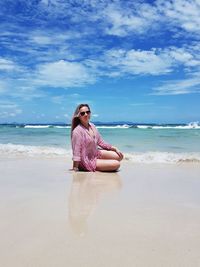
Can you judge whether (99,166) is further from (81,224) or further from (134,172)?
(81,224)

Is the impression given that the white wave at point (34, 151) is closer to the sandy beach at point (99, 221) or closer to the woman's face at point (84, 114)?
the woman's face at point (84, 114)

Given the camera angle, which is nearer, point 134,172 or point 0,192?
point 0,192

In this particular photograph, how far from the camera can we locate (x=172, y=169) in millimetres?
7418

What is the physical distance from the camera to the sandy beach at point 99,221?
255cm

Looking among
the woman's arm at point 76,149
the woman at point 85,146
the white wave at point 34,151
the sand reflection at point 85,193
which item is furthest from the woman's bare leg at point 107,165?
the white wave at point 34,151

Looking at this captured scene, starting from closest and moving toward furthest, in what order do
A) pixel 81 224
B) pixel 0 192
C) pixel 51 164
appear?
A: pixel 81 224 < pixel 0 192 < pixel 51 164

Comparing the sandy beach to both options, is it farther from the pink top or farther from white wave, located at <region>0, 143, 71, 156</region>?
white wave, located at <region>0, 143, 71, 156</region>

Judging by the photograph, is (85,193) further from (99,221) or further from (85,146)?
(85,146)

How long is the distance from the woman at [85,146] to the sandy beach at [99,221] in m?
0.84

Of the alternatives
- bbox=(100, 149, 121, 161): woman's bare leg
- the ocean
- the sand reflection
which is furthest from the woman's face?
the ocean

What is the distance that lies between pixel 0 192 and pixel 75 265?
103 inches

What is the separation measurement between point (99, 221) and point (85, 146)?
3.65 m

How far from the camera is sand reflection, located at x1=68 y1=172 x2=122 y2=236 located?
3400 millimetres

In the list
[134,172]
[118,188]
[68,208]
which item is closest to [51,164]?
[134,172]
